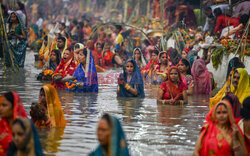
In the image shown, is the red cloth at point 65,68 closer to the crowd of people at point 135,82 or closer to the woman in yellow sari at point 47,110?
the crowd of people at point 135,82

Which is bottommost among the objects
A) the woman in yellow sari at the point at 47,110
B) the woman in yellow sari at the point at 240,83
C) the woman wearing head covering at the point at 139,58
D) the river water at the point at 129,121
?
the river water at the point at 129,121

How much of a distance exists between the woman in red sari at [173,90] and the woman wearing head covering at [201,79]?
2149 mm

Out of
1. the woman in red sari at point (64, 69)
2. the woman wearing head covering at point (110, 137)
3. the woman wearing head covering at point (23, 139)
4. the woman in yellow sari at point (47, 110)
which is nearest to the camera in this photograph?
the woman wearing head covering at point (110, 137)

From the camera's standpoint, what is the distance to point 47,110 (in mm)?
7496

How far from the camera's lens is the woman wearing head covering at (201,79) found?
1231 cm

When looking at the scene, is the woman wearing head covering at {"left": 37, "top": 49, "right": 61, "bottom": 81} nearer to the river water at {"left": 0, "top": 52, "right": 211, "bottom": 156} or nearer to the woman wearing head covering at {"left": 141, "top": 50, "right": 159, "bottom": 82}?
the river water at {"left": 0, "top": 52, "right": 211, "bottom": 156}

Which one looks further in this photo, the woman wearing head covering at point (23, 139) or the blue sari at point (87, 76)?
the blue sari at point (87, 76)

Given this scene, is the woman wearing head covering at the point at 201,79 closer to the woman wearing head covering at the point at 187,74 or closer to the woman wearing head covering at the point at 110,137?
the woman wearing head covering at the point at 187,74

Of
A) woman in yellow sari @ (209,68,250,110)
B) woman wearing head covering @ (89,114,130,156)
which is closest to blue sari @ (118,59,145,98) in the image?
woman in yellow sari @ (209,68,250,110)

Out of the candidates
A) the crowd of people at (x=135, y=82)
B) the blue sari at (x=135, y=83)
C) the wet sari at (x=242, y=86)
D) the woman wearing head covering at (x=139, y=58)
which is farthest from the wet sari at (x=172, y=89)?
the woman wearing head covering at (x=139, y=58)

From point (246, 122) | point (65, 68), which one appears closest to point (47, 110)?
point (246, 122)

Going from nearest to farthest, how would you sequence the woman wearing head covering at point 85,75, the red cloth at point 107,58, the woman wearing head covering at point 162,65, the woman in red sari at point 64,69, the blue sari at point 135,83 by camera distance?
the blue sari at point 135,83 < the woman wearing head covering at point 85,75 < the woman in red sari at point 64,69 < the woman wearing head covering at point 162,65 < the red cloth at point 107,58

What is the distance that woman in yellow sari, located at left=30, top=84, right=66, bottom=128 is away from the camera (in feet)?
24.3

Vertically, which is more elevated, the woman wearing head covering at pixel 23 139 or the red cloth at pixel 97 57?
the red cloth at pixel 97 57
